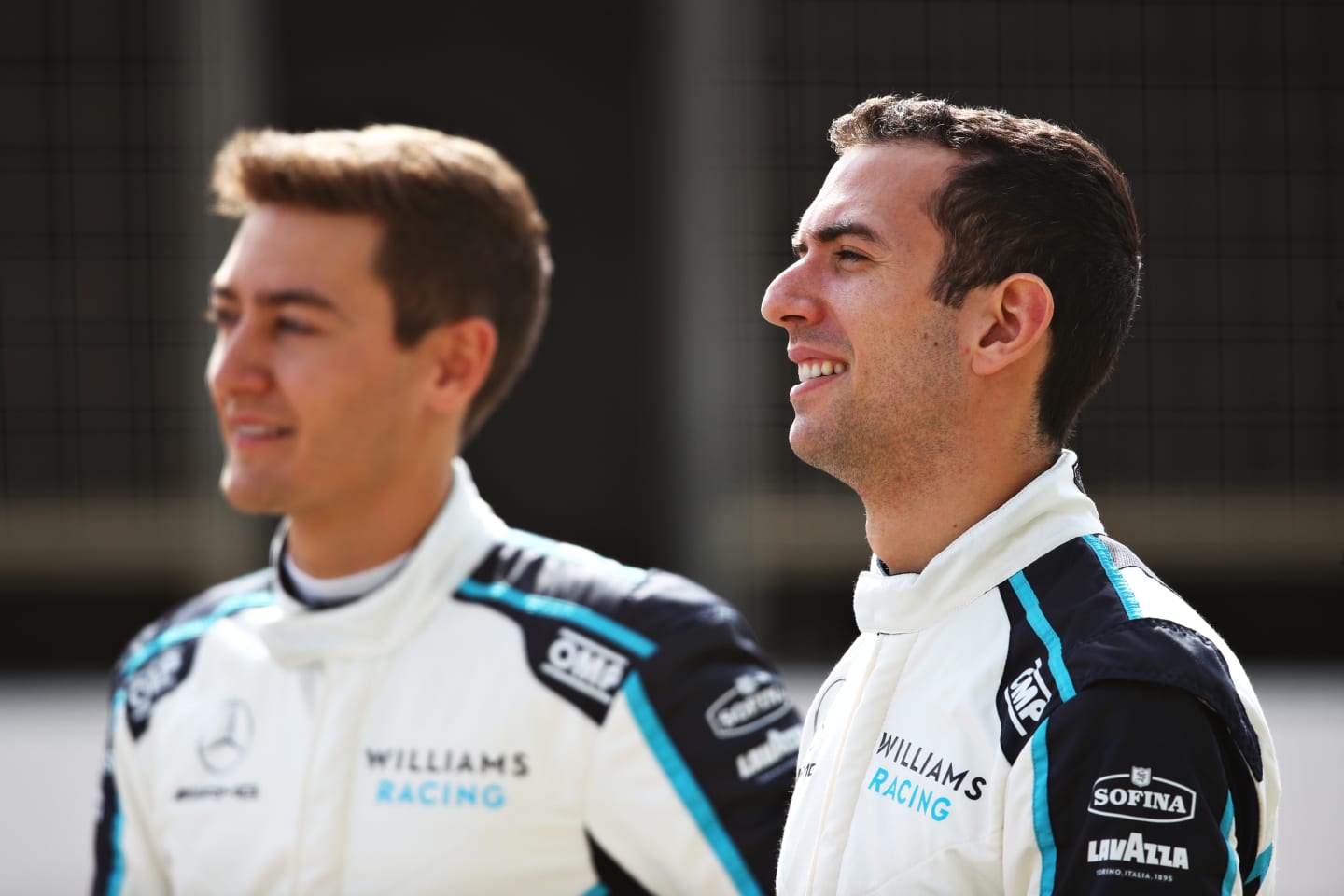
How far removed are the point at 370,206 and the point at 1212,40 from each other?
6.11m

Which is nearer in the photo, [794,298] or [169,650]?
[794,298]

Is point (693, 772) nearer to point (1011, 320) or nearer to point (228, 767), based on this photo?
point (228, 767)

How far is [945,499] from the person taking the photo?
191cm

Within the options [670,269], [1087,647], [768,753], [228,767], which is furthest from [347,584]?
[670,269]

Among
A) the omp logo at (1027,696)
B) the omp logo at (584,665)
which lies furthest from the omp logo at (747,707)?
the omp logo at (1027,696)

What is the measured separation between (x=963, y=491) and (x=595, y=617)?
108 centimetres

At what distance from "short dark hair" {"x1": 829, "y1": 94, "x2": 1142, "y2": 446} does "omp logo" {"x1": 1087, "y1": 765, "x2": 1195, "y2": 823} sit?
49cm

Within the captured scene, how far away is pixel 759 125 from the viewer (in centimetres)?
845

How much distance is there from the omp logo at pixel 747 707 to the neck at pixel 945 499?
793 millimetres

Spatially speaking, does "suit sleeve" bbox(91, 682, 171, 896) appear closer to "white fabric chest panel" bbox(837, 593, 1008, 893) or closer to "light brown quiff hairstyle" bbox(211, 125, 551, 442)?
"light brown quiff hairstyle" bbox(211, 125, 551, 442)

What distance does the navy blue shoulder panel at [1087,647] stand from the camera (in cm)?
157

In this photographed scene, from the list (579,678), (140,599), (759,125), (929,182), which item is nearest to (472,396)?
Result: (579,678)

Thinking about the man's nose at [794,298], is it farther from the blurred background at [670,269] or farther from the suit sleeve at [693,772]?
the blurred background at [670,269]

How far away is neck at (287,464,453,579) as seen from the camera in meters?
3.01
